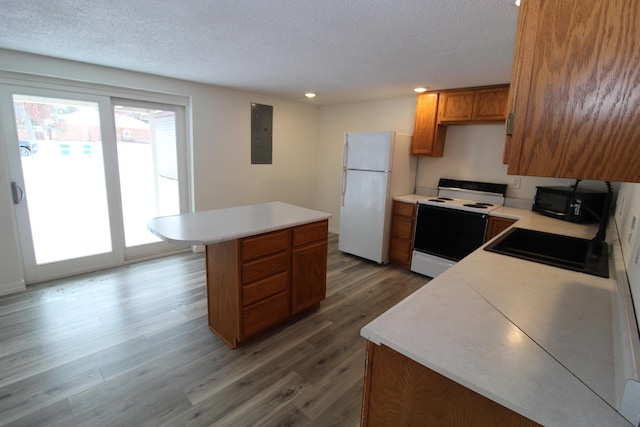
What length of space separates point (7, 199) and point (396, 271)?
4.21 meters

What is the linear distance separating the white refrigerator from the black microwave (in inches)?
60.1

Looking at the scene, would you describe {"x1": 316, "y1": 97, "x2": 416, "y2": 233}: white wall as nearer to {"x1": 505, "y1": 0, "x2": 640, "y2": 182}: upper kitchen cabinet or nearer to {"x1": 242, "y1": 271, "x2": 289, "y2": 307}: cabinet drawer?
{"x1": 242, "y1": 271, "x2": 289, "y2": 307}: cabinet drawer

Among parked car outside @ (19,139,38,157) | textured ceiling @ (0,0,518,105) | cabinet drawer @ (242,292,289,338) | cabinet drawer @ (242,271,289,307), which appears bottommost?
cabinet drawer @ (242,292,289,338)

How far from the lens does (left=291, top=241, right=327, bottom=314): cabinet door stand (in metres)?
2.56

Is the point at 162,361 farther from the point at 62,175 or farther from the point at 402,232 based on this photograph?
the point at 402,232

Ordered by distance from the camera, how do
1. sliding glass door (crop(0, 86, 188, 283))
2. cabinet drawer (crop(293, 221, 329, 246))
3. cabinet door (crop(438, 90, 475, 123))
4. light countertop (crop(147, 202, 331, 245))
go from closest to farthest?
light countertop (crop(147, 202, 331, 245))
cabinet drawer (crop(293, 221, 329, 246))
sliding glass door (crop(0, 86, 188, 283))
cabinet door (crop(438, 90, 475, 123))

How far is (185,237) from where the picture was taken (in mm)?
1868

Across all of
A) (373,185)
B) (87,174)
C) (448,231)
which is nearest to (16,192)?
(87,174)

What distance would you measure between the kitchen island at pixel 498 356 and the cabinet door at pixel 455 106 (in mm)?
2585

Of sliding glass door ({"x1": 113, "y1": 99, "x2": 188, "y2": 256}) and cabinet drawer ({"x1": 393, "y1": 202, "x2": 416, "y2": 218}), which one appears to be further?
cabinet drawer ({"x1": 393, "y1": 202, "x2": 416, "y2": 218})

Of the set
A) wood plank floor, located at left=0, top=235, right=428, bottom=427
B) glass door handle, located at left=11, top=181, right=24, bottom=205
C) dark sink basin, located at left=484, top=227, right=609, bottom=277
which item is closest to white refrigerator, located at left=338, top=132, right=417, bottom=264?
wood plank floor, located at left=0, top=235, right=428, bottom=427

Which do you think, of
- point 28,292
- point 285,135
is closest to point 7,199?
point 28,292

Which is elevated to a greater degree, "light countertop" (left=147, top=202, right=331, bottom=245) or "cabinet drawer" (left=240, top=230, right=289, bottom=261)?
"light countertop" (left=147, top=202, right=331, bottom=245)

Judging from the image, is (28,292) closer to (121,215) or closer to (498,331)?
(121,215)
